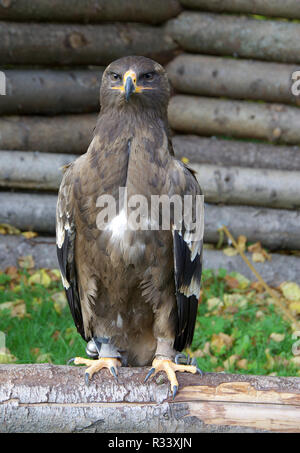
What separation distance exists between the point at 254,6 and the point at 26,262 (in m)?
2.87

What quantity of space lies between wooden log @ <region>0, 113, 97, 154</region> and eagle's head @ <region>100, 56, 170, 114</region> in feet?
7.87

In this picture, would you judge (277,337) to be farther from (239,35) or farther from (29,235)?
(239,35)

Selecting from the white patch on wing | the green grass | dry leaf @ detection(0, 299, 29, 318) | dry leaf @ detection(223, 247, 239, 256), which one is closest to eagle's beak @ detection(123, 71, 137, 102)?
the white patch on wing

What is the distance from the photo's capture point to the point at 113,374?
292 centimetres

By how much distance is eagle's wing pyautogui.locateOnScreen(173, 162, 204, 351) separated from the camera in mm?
3033

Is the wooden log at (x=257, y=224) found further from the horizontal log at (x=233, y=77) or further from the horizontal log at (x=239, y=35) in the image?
the horizontal log at (x=239, y=35)

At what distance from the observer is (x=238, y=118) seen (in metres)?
5.54

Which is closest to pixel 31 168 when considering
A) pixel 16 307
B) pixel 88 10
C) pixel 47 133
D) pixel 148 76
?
pixel 47 133

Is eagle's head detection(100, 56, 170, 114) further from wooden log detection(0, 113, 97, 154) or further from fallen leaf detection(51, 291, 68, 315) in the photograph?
wooden log detection(0, 113, 97, 154)

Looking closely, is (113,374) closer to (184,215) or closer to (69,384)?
(69,384)

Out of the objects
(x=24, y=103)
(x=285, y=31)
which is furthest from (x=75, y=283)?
(x=285, y=31)

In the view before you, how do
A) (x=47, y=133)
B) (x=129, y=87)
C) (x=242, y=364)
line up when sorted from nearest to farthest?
(x=129, y=87)
(x=242, y=364)
(x=47, y=133)

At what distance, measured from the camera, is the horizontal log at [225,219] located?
535 centimetres

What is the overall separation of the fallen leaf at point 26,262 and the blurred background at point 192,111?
0.04 feet
